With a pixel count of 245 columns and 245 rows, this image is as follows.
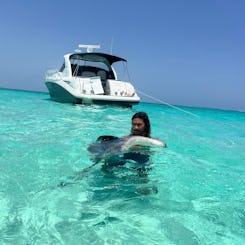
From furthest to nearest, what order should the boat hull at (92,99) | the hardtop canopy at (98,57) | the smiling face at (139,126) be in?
the hardtop canopy at (98,57)
the boat hull at (92,99)
the smiling face at (139,126)

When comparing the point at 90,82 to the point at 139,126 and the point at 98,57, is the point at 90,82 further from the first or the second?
the point at 139,126

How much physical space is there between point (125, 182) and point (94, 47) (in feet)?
50.2

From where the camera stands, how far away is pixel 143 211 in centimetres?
297

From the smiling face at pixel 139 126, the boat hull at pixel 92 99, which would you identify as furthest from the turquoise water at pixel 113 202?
the boat hull at pixel 92 99

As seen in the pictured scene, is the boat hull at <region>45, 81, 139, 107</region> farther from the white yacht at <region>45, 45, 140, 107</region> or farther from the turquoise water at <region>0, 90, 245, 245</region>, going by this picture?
the turquoise water at <region>0, 90, 245, 245</region>

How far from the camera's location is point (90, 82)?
51.4 feet

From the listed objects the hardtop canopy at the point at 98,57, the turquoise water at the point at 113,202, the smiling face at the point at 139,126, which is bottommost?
the turquoise water at the point at 113,202

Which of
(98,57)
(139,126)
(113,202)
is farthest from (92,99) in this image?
(113,202)

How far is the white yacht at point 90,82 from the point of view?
15.2m

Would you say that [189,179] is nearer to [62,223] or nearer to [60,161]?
[60,161]

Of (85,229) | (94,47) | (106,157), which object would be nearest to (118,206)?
(85,229)

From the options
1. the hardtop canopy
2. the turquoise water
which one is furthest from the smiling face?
the hardtop canopy

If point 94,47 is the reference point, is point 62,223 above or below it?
below

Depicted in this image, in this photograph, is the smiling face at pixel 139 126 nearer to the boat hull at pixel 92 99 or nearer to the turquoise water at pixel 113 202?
the turquoise water at pixel 113 202
